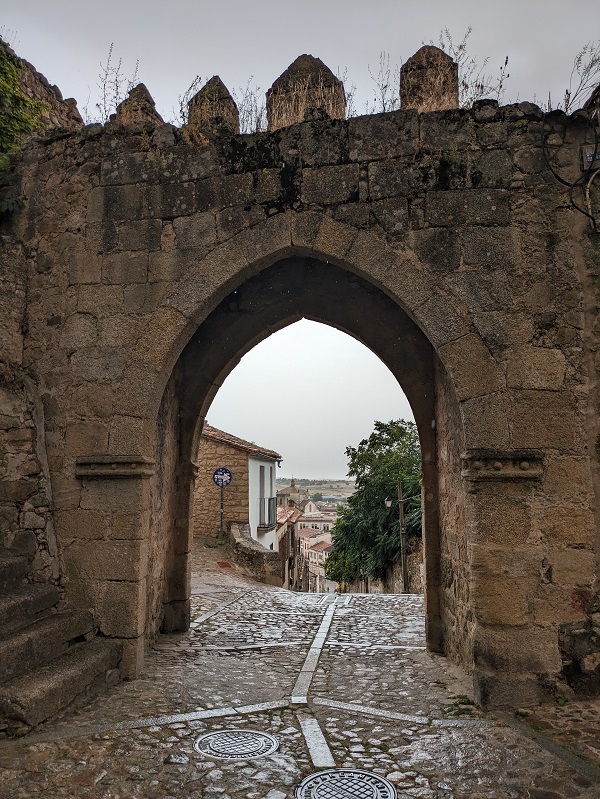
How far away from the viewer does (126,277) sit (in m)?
4.61

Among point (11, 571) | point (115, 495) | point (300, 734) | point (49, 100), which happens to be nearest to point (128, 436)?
point (115, 495)

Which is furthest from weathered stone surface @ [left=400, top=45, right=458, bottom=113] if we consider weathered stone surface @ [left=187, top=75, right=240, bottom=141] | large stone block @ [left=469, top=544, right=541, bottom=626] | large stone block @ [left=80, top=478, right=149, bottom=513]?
large stone block @ [left=80, top=478, right=149, bottom=513]

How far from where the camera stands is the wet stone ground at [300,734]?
2.69 meters

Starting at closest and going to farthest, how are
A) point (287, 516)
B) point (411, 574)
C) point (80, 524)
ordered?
point (80, 524), point (411, 574), point (287, 516)

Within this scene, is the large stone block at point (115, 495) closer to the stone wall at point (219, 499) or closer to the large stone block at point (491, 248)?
the large stone block at point (491, 248)

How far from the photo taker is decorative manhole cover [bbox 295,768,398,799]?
8.47 ft

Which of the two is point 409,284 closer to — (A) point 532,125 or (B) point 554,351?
(B) point 554,351

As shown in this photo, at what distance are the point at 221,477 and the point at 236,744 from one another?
34.0 ft

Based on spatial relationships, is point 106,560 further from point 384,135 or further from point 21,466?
point 384,135

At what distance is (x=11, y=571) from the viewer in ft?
13.4

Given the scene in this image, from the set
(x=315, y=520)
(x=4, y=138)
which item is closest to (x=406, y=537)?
(x=4, y=138)

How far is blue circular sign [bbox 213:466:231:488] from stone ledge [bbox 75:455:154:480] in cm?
898

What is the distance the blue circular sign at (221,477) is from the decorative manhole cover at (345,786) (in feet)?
35.1

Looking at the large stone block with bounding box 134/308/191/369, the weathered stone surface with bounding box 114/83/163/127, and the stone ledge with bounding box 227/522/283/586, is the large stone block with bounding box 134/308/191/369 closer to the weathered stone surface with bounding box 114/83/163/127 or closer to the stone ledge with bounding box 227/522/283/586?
the weathered stone surface with bounding box 114/83/163/127
